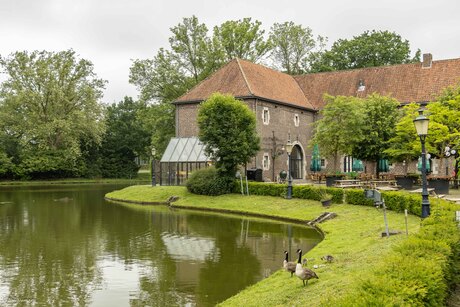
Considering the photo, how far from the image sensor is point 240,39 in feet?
168

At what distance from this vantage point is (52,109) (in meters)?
57.8

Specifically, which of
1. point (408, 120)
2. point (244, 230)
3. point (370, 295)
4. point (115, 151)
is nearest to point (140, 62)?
point (115, 151)

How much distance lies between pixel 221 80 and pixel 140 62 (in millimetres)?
13435

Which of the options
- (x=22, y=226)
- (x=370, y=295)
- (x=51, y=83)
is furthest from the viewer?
(x=51, y=83)

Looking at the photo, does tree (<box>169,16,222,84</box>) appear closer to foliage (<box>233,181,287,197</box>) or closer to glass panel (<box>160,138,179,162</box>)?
glass panel (<box>160,138,179,162</box>)

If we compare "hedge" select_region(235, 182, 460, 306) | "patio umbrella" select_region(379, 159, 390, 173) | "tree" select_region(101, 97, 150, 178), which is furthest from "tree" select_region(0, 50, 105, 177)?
"hedge" select_region(235, 182, 460, 306)

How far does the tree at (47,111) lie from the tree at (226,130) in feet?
93.8

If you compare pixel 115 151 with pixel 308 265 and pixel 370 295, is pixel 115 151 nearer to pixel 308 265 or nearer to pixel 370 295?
pixel 308 265

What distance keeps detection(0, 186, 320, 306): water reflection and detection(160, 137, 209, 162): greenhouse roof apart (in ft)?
31.0

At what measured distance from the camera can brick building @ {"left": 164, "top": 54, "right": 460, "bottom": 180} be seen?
3928 centimetres

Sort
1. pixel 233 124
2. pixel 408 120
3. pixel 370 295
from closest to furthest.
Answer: pixel 370 295 < pixel 408 120 < pixel 233 124

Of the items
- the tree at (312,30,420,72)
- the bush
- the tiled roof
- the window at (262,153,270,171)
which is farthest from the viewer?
the tree at (312,30,420,72)

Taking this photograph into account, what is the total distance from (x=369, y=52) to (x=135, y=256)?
44654 mm

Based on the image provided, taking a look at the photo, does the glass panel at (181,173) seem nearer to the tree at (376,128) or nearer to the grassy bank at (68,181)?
the tree at (376,128)
